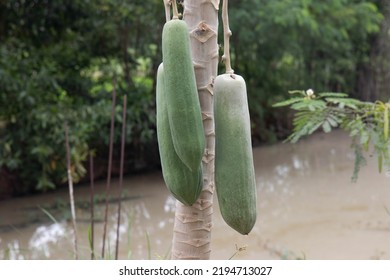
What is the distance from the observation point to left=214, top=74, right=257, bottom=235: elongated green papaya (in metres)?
0.98

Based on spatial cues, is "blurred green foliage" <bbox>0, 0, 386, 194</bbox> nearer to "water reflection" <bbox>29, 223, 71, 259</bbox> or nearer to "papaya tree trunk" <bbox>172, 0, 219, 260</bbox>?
"water reflection" <bbox>29, 223, 71, 259</bbox>

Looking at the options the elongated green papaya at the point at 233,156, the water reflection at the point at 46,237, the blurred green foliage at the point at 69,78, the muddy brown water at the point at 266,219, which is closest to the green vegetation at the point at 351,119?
the muddy brown water at the point at 266,219

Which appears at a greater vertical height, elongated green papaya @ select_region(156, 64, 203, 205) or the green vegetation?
elongated green papaya @ select_region(156, 64, 203, 205)

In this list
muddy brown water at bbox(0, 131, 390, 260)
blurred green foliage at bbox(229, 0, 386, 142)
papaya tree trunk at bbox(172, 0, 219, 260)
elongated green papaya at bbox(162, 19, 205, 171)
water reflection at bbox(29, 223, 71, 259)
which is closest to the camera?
elongated green papaya at bbox(162, 19, 205, 171)

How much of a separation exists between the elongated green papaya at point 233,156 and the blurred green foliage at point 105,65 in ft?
13.0

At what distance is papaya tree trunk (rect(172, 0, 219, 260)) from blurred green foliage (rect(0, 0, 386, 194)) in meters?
3.80

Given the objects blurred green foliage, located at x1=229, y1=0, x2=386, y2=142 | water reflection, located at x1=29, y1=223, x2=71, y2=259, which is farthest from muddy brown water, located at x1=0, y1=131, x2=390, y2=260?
blurred green foliage, located at x1=229, y1=0, x2=386, y2=142

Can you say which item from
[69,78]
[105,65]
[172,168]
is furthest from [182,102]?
[105,65]

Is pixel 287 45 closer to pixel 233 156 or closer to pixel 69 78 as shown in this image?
pixel 69 78

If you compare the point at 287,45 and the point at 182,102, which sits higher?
the point at 182,102

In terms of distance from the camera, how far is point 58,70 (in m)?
5.74

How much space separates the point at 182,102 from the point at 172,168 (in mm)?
115

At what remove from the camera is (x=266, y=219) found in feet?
16.7
